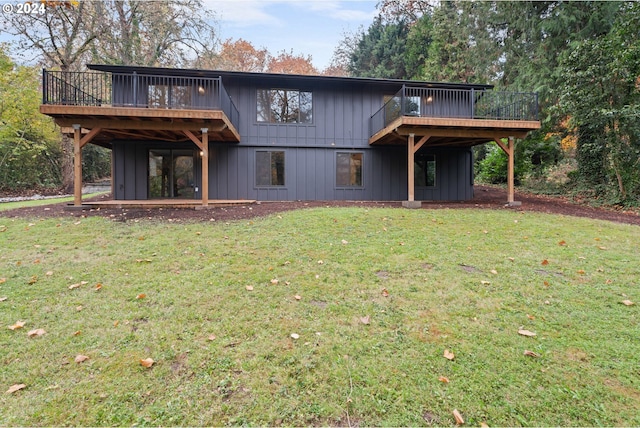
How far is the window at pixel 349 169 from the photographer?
1238 centimetres

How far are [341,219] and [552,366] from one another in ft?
16.5

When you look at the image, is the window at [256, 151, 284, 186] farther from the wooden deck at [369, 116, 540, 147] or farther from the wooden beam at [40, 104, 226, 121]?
the wooden deck at [369, 116, 540, 147]

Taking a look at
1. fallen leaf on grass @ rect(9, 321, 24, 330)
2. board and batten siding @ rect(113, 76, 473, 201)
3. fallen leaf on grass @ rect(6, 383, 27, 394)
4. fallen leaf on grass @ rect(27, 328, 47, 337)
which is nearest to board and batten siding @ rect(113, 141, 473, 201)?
board and batten siding @ rect(113, 76, 473, 201)

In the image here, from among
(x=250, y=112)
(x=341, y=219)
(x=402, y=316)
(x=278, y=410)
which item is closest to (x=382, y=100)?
(x=250, y=112)

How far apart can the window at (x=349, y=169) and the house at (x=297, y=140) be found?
4cm

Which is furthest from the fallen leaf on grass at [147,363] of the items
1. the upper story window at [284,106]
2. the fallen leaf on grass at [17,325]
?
the upper story window at [284,106]

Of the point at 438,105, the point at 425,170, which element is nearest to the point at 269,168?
the point at 425,170

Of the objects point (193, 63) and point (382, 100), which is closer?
point (382, 100)

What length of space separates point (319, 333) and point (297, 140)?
33.2ft

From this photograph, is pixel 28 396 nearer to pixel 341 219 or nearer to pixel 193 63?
pixel 341 219

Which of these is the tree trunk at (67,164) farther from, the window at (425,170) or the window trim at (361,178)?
the window at (425,170)

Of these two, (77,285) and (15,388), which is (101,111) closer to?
(77,285)

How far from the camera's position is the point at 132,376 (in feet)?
7.20

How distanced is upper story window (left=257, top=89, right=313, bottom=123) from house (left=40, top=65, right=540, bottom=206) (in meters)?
0.04
